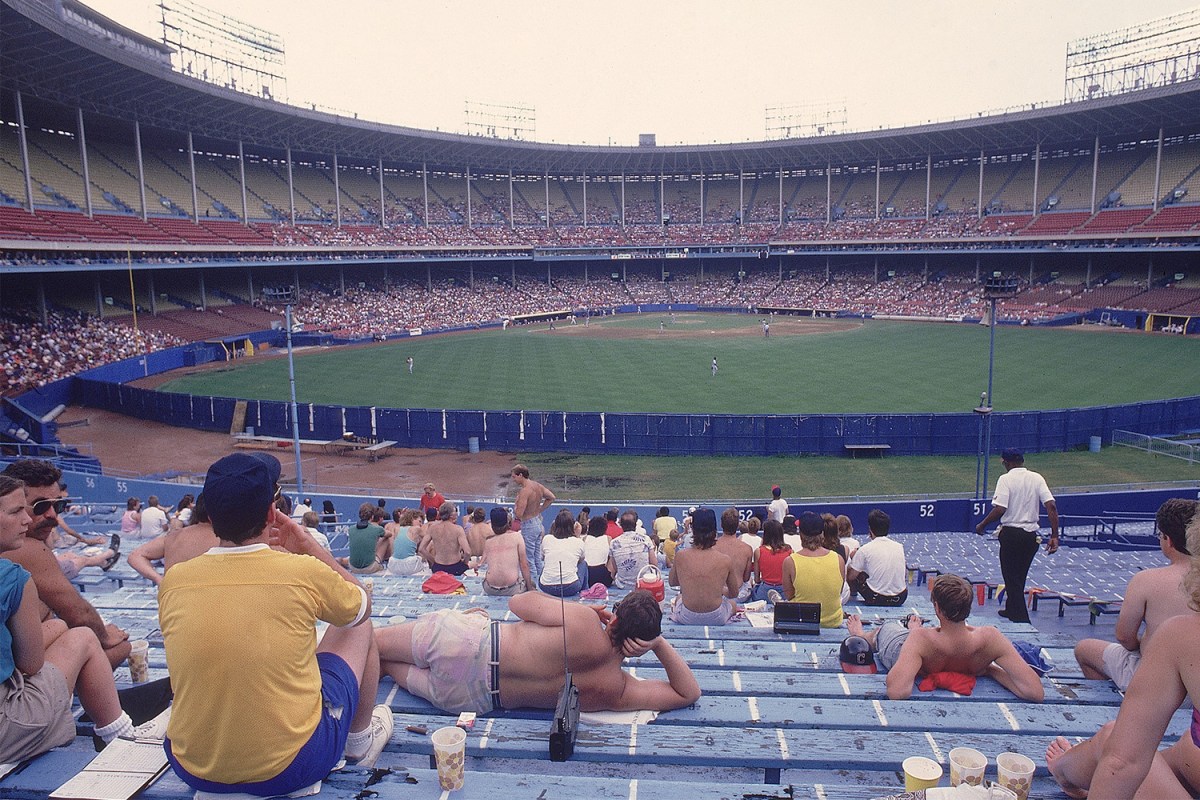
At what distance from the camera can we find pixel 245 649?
3.44 meters

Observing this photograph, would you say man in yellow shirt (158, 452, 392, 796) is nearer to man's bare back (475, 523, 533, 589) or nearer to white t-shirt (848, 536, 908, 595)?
man's bare back (475, 523, 533, 589)

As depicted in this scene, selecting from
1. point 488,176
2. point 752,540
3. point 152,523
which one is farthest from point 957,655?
point 488,176

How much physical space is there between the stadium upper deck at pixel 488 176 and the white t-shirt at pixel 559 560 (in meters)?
40.8

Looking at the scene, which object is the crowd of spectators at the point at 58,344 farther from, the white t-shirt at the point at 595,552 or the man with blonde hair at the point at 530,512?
the white t-shirt at the point at 595,552

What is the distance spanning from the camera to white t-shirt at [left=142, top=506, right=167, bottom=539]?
13.9 m

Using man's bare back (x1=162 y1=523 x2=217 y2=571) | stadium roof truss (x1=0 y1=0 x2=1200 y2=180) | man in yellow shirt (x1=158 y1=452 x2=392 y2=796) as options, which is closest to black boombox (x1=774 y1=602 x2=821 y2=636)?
man in yellow shirt (x1=158 y1=452 x2=392 y2=796)

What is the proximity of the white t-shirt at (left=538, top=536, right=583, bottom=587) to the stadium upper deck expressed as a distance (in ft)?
134

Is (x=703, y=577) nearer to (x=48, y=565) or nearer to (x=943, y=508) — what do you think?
(x=48, y=565)

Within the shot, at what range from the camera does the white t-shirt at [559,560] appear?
29.5 feet

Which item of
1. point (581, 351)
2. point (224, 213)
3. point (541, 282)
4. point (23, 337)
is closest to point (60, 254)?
point (23, 337)

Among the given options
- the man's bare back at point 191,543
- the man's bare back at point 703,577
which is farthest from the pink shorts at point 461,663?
the man's bare back at point 703,577

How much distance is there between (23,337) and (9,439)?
18293 mm

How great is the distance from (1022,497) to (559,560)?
5.20m

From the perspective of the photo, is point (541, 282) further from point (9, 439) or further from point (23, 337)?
point (9, 439)
